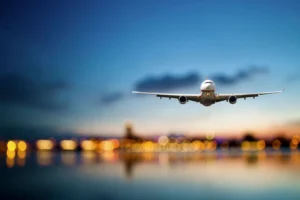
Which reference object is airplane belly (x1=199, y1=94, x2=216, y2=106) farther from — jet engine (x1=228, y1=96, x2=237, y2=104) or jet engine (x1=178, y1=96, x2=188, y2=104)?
jet engine (x1=228, y1=96, x2=237, y2=104)

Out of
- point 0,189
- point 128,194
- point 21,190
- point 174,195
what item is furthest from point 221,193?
point 0,189

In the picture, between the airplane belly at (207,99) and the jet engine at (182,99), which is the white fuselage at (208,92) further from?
the jet engine at (182,99)

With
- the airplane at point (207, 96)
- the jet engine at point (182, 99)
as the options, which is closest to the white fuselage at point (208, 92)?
the airplane at point (207, 96)

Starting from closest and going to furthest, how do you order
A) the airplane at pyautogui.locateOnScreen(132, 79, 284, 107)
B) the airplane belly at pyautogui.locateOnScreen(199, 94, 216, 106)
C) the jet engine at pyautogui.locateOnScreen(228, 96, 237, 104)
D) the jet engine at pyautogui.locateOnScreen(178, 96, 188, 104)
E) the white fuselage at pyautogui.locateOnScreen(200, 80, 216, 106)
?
the white fuselage at pyautogui.locateOnScreen(200, 80, 216, 106) → the airplane at pyautogui.locateOnScreen(132, 79, 284, 107) → the airplane belly at pyautogui.locateOnScreen(199, 94, 216, 106) → the jet engine at pyautogui.locateOnScreen(228, 96, 237, 104) → the jet engine at pyautogui.locateOnScreen(178, 96, 188, 104)

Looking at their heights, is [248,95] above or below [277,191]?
above

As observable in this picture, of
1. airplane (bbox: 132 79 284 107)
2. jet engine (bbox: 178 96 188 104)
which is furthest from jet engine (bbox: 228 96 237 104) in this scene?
jet engine (bbox: 178 96 188 104)

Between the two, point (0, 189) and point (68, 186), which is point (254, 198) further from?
point (0, 189)

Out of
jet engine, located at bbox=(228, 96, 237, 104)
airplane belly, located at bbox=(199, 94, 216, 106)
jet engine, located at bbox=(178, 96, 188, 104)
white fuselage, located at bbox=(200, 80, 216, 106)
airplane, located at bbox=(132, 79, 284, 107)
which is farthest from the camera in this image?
jet engine, located at bbox=(178, 96, 188, 104)

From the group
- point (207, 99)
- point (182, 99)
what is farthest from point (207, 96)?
point (182, 99)
